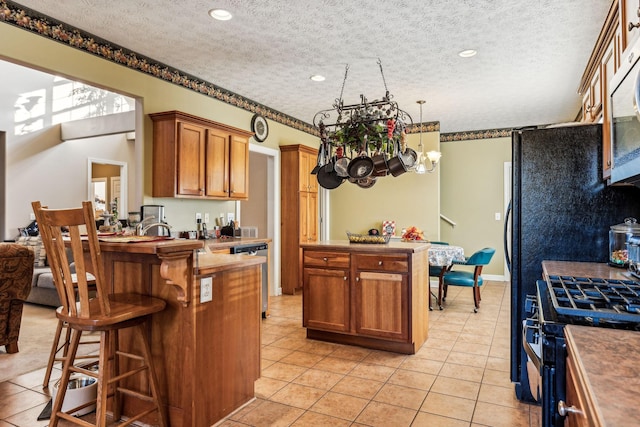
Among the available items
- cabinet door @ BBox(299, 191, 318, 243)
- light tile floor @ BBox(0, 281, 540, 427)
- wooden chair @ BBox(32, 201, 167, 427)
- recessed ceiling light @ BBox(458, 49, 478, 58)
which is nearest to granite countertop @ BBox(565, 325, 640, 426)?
light tile floor @ BBox(0, 281, 540, 427)

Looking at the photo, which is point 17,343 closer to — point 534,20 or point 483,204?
point 534,20

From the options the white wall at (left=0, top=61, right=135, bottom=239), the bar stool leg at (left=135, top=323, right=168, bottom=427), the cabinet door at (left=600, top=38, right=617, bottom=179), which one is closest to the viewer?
the bar stool leg at (left=135, top=323, right=168, bottom=427)

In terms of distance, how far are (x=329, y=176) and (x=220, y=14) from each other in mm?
1583

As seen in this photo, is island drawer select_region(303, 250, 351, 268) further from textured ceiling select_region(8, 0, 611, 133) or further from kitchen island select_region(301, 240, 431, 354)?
textured ceiling select_region(8, 0, 611, 133)

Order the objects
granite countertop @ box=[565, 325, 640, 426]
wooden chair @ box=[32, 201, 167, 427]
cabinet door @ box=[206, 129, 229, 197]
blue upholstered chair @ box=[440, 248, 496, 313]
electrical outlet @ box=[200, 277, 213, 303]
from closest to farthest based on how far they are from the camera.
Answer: granite countertop @ box=[565, 325, 640, 426], wooden chair @ box=[32, 201, 167, 427], electrical outlet @ box=[200, 277, 213, 303], cabinet door @ box=[206, 129, 229, 197], blue upholstered chair @ box=[440, 248, 496, 313]

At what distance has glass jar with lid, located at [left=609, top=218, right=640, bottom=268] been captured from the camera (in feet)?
7.02

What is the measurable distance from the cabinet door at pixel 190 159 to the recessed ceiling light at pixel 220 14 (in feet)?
3.79

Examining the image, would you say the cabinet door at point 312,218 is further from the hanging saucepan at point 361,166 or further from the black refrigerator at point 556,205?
the black refrigerator at point 556,205

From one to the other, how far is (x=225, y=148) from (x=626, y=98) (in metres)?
3.58

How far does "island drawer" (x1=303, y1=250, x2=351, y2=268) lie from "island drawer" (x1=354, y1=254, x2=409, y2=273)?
0.35 feet

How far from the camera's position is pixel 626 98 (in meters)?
1.68

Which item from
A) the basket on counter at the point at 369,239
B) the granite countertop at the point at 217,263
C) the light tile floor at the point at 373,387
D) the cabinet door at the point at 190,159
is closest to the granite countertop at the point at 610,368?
the light tile floor at the point at 373,387

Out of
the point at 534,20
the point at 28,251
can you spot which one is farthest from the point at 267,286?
the point at 534,20

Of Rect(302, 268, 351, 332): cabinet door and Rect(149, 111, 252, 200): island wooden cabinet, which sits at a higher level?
Rect(149, 111, 252, 200): island wooden cabinet
